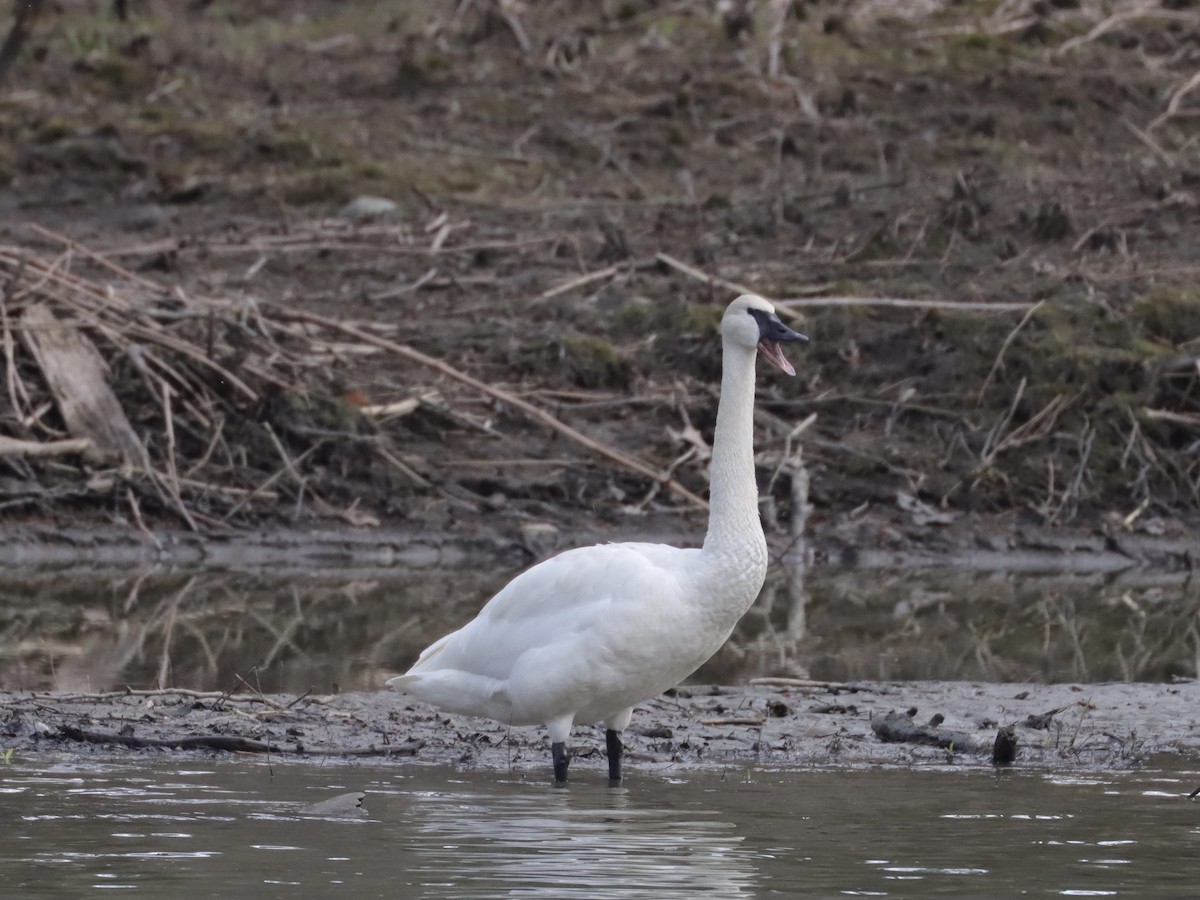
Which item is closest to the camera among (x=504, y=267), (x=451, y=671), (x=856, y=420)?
(x=451, y=671)

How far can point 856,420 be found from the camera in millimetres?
15180

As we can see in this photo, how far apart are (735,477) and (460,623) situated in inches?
137

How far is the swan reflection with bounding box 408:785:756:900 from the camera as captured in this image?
5.69 m

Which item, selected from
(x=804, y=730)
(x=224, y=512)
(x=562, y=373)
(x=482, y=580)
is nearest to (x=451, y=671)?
(x=804, y=730)

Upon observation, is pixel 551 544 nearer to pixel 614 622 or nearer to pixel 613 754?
pixel 613 754

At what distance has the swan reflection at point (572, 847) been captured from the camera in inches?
224

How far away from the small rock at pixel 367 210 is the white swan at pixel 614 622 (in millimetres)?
11631

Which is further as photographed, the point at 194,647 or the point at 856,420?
the point at 856,420

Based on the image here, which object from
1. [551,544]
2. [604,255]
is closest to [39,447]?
[551,544]

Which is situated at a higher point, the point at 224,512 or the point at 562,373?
the point at 562,373

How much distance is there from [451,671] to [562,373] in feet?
25.1

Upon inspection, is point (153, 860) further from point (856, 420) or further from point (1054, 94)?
point (1054, 94)

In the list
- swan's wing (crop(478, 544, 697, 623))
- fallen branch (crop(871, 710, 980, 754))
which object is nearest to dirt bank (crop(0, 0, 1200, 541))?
fallen branch (crop(871, 710, 980, 754))

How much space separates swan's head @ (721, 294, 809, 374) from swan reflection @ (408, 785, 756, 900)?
1775 mm
